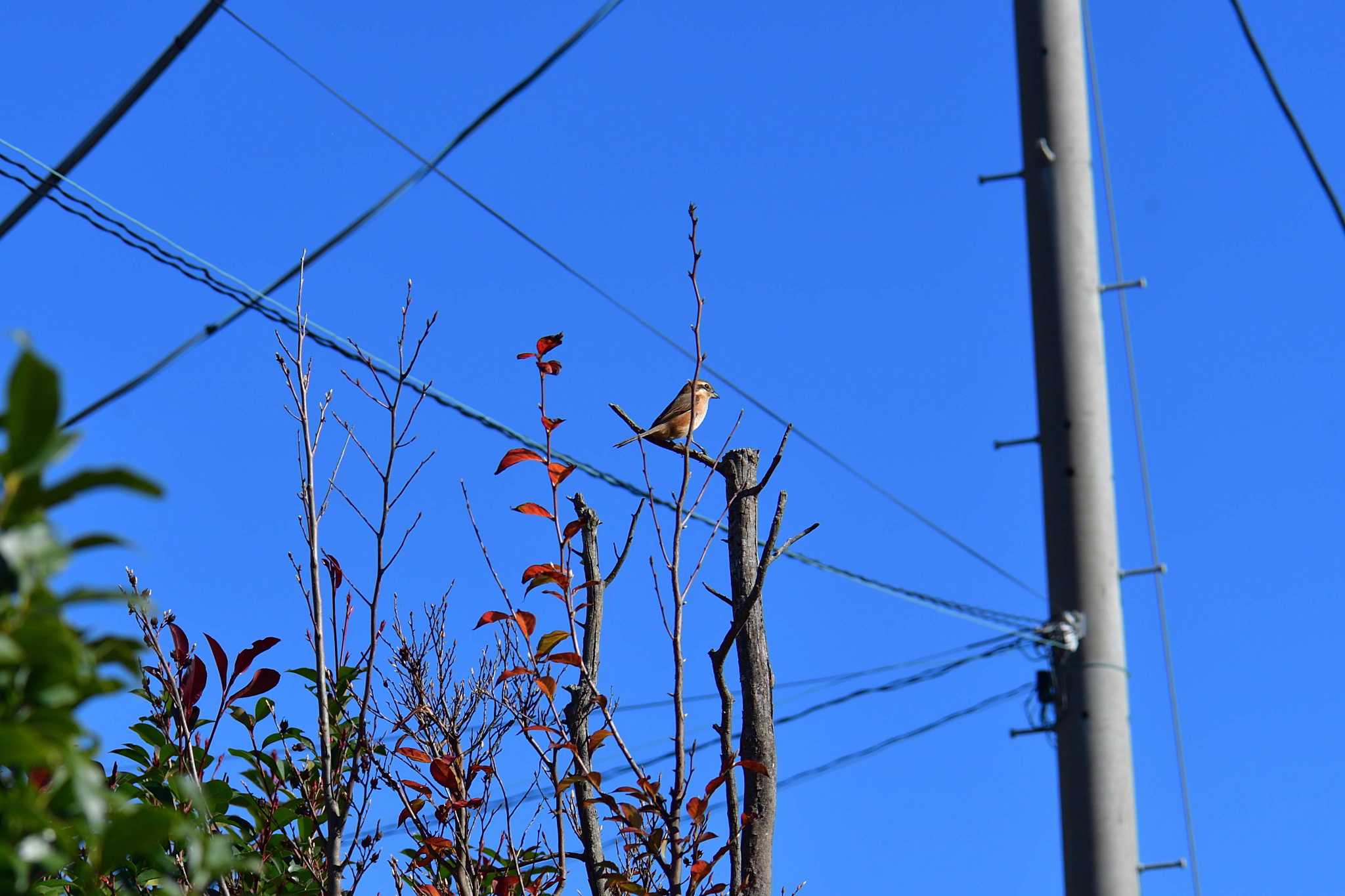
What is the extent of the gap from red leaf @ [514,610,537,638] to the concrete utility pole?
1776 millimetres

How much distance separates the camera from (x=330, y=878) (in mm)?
2666

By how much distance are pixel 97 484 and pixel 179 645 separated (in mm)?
2196

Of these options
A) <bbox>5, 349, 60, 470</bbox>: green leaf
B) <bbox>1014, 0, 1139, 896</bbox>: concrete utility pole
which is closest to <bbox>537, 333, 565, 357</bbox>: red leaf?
<bbox>1014, 0, 1139, 896</bbox>: concrete utility pole

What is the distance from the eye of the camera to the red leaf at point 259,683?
125 inches

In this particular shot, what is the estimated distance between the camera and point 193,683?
10.3 feet

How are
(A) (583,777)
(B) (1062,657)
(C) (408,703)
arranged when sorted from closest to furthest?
(A) (583,777)
(C) (408,703)
(B) (1062,657)

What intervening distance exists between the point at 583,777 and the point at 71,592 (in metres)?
2.08

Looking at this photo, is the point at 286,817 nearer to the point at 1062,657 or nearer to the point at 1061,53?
the point at 1062,657

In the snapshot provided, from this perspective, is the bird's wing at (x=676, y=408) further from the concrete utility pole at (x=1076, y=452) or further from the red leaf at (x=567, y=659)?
the red leaf at (x=567, y=659)

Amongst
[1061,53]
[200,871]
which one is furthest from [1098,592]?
[200,871]

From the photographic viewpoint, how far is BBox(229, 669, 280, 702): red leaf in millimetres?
3164

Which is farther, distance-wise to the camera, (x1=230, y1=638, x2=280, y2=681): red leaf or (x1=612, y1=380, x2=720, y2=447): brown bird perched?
(x1=612, y1=380, x2=720, y2=447): brown bird perched

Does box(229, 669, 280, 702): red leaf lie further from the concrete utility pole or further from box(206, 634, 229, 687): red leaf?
the concrete utility pole

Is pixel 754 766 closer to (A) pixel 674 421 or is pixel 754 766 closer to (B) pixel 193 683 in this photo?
(B) pixel 193 683
